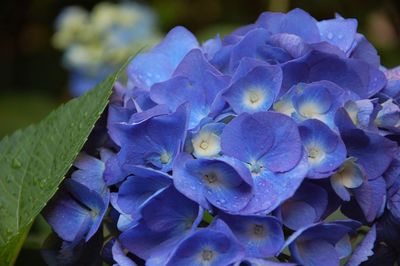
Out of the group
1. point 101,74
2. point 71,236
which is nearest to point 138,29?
point 101,74

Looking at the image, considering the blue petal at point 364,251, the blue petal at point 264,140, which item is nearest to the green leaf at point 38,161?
the blue petal at point 264,140

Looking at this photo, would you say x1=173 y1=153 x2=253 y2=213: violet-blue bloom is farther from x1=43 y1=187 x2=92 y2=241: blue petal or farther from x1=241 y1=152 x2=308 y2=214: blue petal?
x1=43 y1=187 x2=92 y2=241: blue petal

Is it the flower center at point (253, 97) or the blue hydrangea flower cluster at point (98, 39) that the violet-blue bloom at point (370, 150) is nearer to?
the flower center at point (253, 97)

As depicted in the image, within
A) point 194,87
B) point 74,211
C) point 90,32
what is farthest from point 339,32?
point 90,32

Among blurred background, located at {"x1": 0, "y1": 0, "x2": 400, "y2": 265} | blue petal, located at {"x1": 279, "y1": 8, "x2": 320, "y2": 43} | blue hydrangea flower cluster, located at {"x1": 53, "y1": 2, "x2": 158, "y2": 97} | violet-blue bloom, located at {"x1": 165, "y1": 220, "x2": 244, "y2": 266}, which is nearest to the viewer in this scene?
violet-blue bloom, located at {"x1": 165, "y1": 220, "x2": 244, "y2": 266}

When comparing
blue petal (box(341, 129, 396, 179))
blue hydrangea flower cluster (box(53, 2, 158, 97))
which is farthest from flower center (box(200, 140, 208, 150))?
blue hydrangea flower cluster (box(53, 2, 158, 97))

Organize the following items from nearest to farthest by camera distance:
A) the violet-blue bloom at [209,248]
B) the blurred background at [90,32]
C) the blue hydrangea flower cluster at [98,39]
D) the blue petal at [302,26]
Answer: the violet-blue bloom at [209,248]
the blue petal at [302,26]
the blurred background at [90,32]
the blue hydrangea flower cluster at [98,39]

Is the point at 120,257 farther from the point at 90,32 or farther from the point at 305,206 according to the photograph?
the point at 90,32
